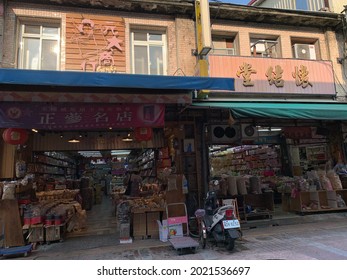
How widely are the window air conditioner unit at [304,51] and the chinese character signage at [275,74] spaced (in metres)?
0.72

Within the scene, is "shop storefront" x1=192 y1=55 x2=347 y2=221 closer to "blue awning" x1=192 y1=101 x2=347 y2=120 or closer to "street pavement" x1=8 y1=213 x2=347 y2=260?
"blue awning" x1=192 y1=101 x2=347 y2=120

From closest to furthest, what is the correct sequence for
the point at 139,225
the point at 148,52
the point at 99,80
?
the point at 99,80
the point at 139,225
the point at 148,52

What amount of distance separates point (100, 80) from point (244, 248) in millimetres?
4877

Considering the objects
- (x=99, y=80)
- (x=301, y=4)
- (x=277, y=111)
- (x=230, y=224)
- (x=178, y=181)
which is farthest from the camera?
(x=301, y=4)

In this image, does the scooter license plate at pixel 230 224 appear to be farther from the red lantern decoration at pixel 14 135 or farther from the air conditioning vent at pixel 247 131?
the red lantern decoration at pixel 14 135

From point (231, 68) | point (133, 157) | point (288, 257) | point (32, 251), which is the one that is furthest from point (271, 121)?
point (133, 157)

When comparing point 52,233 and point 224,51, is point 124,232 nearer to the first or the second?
point 52,233

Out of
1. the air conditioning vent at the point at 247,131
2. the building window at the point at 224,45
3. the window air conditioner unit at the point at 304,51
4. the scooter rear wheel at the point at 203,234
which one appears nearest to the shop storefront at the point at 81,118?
the scooter rear wheel at the point at 203,234

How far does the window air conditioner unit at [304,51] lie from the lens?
10.4 m

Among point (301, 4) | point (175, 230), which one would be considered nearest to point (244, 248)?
point (175, 230)

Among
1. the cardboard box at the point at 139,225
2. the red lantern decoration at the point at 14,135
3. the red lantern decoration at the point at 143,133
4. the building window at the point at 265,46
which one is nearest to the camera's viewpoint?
the red lantern decoration at the point at 14,135

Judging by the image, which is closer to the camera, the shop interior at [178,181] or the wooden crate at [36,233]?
the wooden crate at [36,233]

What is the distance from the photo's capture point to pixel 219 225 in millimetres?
6230

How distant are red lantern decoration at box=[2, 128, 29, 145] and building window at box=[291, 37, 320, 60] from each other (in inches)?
380
